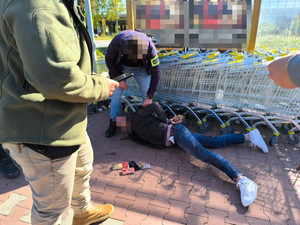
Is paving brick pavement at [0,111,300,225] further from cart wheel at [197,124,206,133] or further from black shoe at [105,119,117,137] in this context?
cart wheel at [197,124,206,133]

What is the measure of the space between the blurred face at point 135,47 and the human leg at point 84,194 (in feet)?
6.55

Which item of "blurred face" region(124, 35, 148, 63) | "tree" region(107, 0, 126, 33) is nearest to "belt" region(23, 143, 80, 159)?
"blurred face" region(124, 35, 148, 63)

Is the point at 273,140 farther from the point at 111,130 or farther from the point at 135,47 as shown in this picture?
the point at 111,130

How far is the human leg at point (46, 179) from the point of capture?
1343 mm

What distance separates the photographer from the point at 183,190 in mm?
2648

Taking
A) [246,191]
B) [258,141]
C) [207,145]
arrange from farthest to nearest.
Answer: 1. [207,145]
2. [258,141]
3. [246,191]

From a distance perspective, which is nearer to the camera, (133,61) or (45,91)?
(45,91)

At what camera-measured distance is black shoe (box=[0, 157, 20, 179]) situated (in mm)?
2887

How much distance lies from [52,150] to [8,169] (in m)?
2.13

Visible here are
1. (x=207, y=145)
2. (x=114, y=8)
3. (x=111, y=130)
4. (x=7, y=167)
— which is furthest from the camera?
(x=114, y=8)

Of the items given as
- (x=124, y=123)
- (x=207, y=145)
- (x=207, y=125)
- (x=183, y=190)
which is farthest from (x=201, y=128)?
(x=183, y=190)

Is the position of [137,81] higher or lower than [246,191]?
higher

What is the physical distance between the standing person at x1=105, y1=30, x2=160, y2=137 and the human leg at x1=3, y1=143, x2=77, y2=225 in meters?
2.33

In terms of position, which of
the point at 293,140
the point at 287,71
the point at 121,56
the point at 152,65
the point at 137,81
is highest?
the point at 287,71
